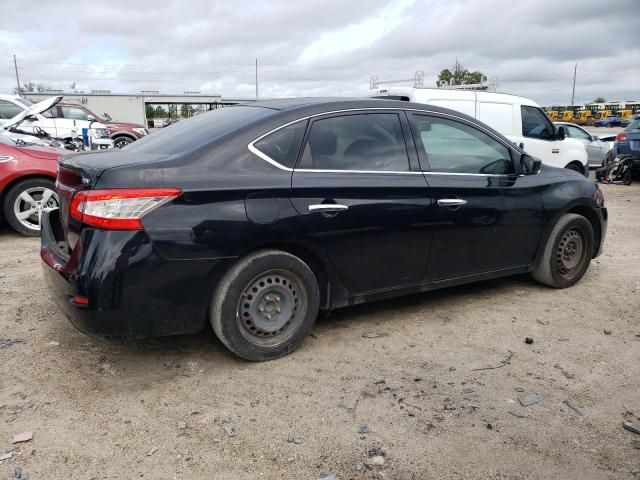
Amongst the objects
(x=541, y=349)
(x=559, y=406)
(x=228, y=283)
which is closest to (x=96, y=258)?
(x=228, y=283)

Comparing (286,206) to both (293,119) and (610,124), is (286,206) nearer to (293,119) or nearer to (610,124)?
(293,119)

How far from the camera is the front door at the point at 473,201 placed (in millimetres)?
4051

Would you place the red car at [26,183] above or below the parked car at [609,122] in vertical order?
below

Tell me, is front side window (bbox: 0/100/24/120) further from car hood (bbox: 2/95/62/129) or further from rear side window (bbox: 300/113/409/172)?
rear side window (bbox: 300/113/409/172)

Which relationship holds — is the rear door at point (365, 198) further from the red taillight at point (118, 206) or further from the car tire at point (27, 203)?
the car tire at point (27, 203)

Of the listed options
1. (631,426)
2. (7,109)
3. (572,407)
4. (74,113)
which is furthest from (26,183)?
(74,113)

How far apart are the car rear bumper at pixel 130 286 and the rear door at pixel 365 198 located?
73 centimetres

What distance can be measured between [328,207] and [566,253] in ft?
8.96

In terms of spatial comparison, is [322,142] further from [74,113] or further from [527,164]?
[74,113]

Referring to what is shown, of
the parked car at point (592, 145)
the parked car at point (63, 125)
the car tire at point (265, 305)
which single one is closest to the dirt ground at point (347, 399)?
the car tire at point (265, 305)

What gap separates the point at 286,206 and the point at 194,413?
4.22 ft

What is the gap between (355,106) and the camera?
12.7ft

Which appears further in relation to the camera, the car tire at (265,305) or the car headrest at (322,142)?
the car headrest at (322,142)

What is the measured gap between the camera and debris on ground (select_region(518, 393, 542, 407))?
3098 mm
